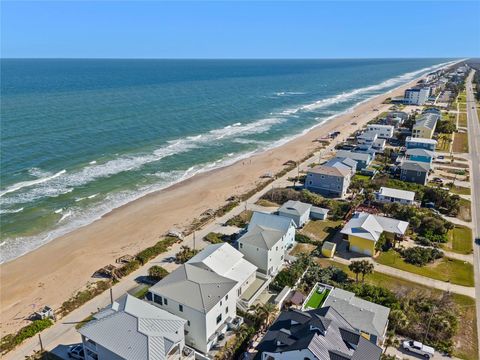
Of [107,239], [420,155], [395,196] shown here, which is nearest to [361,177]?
[395,196]

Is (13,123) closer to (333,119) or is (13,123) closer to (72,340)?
(72,340)

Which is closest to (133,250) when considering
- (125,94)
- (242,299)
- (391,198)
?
(242,299)

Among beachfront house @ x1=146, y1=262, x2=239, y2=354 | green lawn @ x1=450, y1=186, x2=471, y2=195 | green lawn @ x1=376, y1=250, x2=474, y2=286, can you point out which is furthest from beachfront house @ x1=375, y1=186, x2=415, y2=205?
beachfront house @ x1=146, y1=262, x2=239, y2=354

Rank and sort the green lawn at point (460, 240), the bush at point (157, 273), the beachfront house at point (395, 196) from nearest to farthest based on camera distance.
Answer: the bush at point (157, 273), the green lawn at point (460, 240), the beachfront house at point (395, 196)

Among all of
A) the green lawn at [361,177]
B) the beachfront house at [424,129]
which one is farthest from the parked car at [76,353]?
the beachfront house at [424,129]

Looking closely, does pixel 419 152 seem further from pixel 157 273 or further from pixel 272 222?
pixel 157 273

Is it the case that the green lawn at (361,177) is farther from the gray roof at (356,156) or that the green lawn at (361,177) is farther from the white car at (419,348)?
the white car at (419,348)
